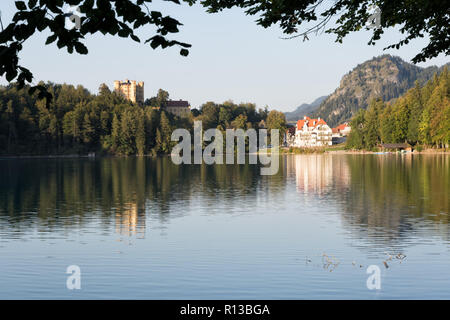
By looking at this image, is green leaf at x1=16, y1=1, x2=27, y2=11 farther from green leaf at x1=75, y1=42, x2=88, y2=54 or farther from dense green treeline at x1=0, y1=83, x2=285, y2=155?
dense green treeline at x1=0, y1=83, x2=285, y2=155

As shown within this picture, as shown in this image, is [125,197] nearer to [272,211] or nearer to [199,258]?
[272,211]

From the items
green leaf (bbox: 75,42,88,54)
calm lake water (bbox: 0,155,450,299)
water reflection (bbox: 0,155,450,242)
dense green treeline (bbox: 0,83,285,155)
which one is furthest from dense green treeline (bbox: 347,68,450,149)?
green leaf (bbox: 75,42,88,54)

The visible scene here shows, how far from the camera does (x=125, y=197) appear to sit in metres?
41.3

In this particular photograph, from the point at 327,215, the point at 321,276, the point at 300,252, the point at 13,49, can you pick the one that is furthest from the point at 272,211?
the point at 13,49

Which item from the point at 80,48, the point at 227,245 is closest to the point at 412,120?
the point at 227,245

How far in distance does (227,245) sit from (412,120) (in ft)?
425

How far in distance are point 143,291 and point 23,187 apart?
40124 millimetres

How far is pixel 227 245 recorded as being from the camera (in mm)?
21781

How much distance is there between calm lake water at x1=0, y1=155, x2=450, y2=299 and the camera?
15.1 metres

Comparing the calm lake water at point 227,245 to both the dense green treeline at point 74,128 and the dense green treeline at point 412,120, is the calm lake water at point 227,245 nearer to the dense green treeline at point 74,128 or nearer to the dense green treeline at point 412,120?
the dense green treeline at point 412,120

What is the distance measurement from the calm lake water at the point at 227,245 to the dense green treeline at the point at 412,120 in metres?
93.1

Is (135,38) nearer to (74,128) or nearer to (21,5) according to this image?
(21,5)

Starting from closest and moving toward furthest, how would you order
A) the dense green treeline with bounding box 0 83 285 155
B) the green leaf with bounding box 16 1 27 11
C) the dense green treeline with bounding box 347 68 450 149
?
1. the green leaf with bounding box 16 1 27 11
2. the dense green treeline with bounding box 347 68 450 149
3. the dense green treeline with bounding box 0 83 285 155

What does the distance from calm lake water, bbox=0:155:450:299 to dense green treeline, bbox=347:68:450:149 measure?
93092 millimetres
